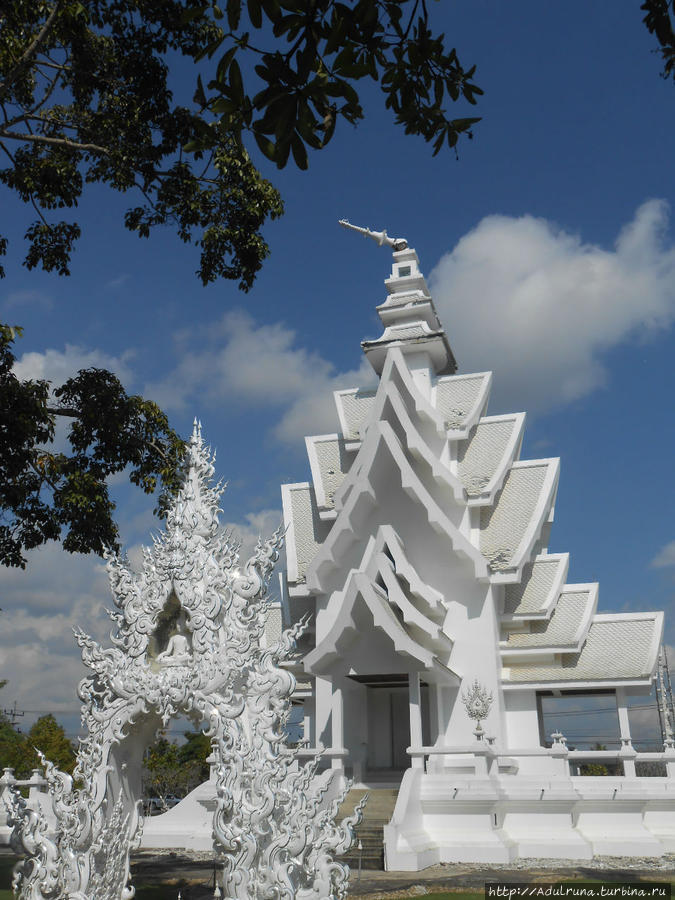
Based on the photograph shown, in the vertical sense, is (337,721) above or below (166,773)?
above

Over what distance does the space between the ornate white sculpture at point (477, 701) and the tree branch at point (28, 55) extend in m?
11.8

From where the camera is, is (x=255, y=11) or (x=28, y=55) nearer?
(x=255, y=11)

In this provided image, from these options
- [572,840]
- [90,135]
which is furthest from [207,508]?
[572,840]

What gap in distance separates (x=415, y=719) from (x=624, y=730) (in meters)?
4.18

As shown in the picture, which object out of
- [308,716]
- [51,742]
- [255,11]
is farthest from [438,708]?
[51,742]

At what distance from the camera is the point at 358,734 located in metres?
15.5

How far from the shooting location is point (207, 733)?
6.74 metres

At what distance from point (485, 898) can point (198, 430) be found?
5798 mm

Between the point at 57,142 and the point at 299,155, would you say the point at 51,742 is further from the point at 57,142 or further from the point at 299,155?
the point at 299,155

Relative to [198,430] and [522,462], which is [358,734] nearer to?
[522,462]

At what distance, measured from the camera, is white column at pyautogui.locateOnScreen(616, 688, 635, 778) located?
502 inches

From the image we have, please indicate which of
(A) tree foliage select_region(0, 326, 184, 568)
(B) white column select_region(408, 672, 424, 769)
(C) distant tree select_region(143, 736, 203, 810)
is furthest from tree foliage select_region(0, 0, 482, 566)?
(C) distant tree select_region(143, 736, 203, 810)

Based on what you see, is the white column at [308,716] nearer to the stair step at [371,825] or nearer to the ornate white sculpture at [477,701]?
the stair step at [371,825]

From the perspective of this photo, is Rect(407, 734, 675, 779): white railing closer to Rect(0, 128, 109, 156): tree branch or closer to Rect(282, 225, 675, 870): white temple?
Rect(282, 225, 675, 870): white temple
